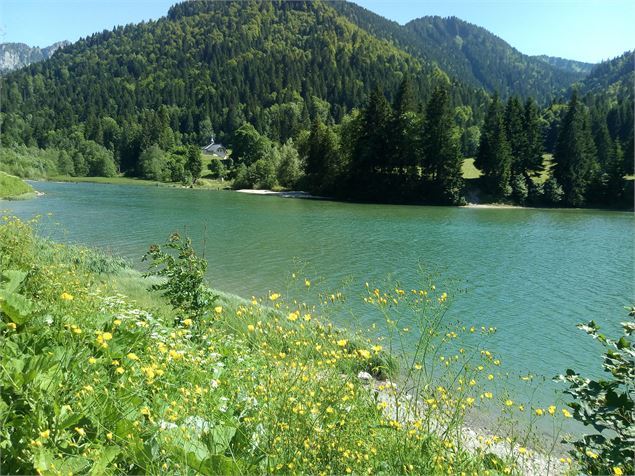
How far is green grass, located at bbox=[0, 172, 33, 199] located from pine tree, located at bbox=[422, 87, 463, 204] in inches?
2100

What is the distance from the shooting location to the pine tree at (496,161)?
65.9 m

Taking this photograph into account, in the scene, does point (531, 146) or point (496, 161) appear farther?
point (531, 146)

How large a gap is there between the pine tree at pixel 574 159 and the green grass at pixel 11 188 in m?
72.8

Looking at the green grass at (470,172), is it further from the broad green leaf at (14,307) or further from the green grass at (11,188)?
the broad green leaf at (14,307)

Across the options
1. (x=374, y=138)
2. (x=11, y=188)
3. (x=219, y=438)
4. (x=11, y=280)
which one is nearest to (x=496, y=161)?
(x=374, y=138)

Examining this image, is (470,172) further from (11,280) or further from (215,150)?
(215,150)

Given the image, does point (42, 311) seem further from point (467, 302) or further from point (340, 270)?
point (340, 270)

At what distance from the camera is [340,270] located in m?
20.1

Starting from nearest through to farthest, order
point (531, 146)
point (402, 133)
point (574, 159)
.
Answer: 1. point (574, 159)
2. point (402, 133)
3. point (531, 146)

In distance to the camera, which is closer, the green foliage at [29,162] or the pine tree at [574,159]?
the pine tree at [574,159]

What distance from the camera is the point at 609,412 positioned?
4176mm

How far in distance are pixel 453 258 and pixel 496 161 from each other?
156 feet

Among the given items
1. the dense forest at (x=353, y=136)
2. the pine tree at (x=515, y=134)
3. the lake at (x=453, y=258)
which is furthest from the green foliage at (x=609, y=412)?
the pine tree at (x=515, y=134)

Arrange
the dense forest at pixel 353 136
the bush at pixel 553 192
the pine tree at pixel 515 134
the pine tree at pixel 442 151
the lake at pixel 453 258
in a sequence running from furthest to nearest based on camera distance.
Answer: the pine tree at pixel 515 134 → the dense forest at pixel 353 136 → the bush at pixel 553 192 → the pine tree at pixel 442 151 → the lake at pixel 453 258
